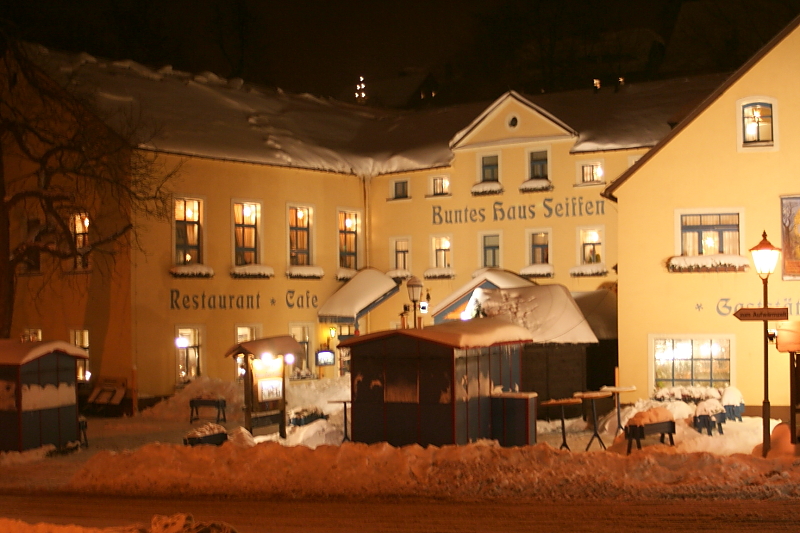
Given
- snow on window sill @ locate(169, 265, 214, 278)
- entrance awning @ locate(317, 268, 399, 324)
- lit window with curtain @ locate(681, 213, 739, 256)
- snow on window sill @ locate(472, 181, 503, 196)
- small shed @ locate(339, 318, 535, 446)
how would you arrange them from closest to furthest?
1. small shed @ locate(339, 318, 535, 446)
2. lit window with curtain @ locate(681, 213, 739, 256)
3. snow on window sill @ locate(169, 265, 214, 278)
4. entrance awning @ locate(317, 268, 399, 324)
5. snow on window sill @ locate(472, 181, 503, 196)

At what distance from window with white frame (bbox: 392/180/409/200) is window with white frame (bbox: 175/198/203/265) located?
298 inches

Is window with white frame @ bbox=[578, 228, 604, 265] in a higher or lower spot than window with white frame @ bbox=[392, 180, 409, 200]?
lower

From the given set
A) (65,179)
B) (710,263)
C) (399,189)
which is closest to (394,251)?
(399,189)

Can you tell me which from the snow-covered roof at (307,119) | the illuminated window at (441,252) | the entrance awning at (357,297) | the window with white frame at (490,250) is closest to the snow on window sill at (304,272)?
the entrance awning at (357,297)

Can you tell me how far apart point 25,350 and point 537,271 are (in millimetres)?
17251

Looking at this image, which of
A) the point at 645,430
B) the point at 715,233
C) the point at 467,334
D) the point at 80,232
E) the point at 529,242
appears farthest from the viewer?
the point at 529,242

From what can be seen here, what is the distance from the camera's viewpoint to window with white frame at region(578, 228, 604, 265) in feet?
98.9

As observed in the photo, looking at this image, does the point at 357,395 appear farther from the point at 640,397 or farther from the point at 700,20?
the point at 700,20

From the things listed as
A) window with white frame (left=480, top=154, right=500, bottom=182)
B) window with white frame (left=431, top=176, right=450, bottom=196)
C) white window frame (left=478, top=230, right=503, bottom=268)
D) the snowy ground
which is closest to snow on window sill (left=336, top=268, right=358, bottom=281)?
window with white frame (left=431, top=176, right=450, bottom=196)

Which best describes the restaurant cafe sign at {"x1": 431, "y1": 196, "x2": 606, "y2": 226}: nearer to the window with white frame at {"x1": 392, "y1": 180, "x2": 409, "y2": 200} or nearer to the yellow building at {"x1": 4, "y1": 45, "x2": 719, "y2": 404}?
the yellow building at {"x1": 4, "y1": 45, "x2": 719, "y2": 404}

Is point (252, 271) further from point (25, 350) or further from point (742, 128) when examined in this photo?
point (742, 128)

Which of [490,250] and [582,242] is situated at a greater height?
[582,242]

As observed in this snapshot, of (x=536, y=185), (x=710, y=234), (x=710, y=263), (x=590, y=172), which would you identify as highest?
(x=590, y=172)

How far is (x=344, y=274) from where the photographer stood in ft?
107
